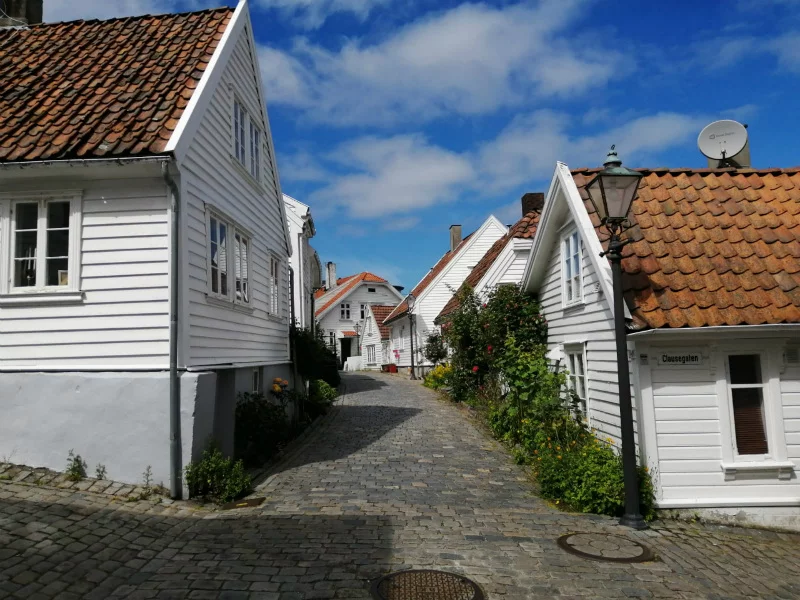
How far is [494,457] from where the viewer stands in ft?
37.4

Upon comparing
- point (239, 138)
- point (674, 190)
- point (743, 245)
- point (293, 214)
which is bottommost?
point (743, 245)

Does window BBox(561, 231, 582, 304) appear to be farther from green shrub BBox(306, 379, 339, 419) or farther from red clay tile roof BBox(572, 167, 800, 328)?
green shrub BBox(306, 379, 339, 419)

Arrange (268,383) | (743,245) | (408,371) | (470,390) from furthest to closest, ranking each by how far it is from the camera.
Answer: (408,371)
(470,390)
(268,383)
(743,245)

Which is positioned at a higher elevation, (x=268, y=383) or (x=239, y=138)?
(x=239, y=138)

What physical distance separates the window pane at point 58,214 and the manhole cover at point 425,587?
6555mm

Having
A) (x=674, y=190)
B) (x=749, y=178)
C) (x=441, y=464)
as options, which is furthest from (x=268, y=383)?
(x=749, y=178)

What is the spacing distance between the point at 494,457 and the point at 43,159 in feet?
28.5

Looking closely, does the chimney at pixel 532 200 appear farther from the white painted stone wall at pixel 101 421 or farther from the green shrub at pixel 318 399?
the white painted stone wall at pixel 101 421

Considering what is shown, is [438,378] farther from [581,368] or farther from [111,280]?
[111,280]

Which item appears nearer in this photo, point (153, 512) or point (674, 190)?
point (153, 512)

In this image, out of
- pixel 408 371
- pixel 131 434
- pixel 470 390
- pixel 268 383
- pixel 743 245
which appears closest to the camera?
pixel 131 434

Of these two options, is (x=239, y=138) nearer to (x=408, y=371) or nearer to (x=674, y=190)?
(x=674, y=190)

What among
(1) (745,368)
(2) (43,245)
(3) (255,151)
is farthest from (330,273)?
(1) (745,368)

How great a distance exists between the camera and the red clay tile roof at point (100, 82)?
27.4 ft
